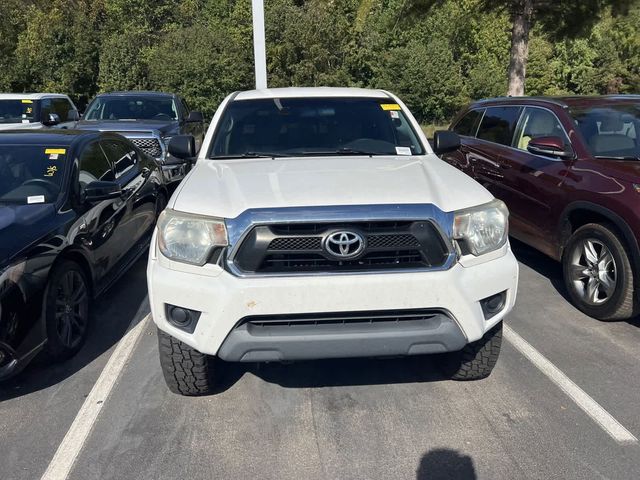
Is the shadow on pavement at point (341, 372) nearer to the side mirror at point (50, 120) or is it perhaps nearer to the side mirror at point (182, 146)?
the side mirror at point (182, 146)

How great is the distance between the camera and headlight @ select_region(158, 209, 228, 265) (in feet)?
9.70

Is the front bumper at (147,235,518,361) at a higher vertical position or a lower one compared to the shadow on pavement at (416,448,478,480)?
higher

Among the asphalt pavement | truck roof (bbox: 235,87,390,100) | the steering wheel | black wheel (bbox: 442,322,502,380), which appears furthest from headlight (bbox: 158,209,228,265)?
truck roof (bbox: 235,87,390,100)

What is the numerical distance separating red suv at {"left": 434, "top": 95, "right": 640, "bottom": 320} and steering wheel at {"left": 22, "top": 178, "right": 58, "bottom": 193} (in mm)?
2974

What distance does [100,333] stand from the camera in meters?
4.54

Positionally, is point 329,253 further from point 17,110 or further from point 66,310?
point 17,110

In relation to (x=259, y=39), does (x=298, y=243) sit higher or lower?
lower

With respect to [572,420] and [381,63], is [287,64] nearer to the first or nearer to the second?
[381,63]

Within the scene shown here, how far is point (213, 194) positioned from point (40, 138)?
2586mm

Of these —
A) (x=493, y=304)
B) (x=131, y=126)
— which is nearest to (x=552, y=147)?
(x=493, y=304)

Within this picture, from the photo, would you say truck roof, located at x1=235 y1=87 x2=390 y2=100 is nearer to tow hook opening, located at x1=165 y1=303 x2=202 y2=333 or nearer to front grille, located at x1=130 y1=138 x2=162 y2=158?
tow hook opening, located at x1=165 y1=303 x2=202 y2=333

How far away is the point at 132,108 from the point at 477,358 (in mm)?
9796

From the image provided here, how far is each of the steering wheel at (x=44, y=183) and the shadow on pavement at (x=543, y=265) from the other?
434cm

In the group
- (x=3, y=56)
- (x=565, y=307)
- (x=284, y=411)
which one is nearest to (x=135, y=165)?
(x=284, y=411)
